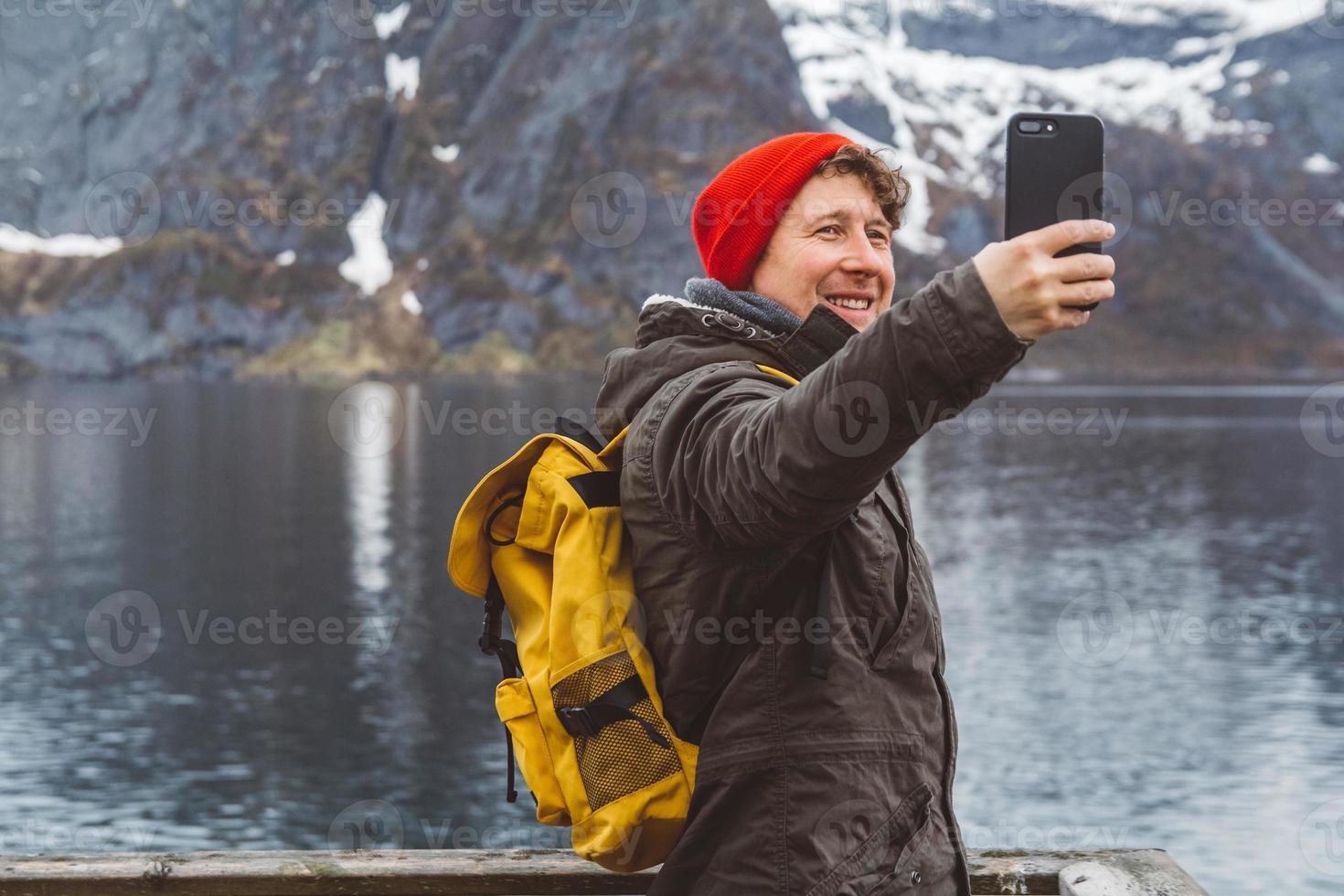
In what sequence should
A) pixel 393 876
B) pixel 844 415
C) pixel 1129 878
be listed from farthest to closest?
1. pixel 393 876
2. pixel 1129 878
3. pixel 844 415

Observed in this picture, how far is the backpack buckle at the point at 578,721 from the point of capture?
A: 2.74 m

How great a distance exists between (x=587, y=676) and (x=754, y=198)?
1.09m

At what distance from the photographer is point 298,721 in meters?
26.5

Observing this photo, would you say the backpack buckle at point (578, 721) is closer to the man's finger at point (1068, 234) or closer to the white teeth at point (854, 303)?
the white teeth at point (854, 303)

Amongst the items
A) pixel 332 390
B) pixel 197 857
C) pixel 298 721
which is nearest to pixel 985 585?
pixel 298 721

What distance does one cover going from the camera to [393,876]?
432cm

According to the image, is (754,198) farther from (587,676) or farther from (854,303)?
(587,676)

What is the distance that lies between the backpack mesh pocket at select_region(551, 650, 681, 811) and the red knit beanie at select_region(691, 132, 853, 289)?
92 centimetres

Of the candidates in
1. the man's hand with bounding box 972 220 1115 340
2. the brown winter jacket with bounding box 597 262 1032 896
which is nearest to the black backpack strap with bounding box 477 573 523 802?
the brown winter jacket with bounding box 597 262 1032 896

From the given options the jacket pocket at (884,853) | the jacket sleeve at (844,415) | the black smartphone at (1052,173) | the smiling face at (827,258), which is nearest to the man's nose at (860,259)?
the smiling face at (827,258)

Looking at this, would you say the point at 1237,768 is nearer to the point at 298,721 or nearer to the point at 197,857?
the point at 298,721

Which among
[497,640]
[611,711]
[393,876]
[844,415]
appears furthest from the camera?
[393,876]

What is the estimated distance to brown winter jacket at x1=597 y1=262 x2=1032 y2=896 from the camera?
8.36 ft

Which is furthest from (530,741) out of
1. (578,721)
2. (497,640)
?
(497,640)
